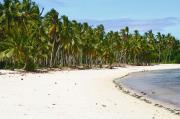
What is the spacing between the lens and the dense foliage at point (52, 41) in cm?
6500

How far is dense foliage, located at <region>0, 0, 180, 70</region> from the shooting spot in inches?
2559

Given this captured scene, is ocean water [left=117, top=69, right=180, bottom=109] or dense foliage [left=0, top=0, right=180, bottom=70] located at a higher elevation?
dense foliage [left=0, top=0, right=180, bottom=70]

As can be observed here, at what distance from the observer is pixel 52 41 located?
8894 centimetres

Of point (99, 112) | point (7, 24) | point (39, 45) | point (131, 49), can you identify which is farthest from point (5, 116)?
point (131, 49)

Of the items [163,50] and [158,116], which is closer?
[158,116]

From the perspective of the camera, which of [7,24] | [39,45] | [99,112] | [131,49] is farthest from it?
[131,49]

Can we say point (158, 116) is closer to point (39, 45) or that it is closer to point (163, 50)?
point (39, 45)

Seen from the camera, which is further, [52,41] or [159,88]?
[52,41]

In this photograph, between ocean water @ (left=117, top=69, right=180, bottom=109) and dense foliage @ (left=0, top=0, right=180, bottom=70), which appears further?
dense foliage @ (left=0, top=0, right=180, bottom=70)

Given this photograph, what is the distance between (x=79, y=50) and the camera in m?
99.9

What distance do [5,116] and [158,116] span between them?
21.9ft

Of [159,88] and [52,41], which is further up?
[52,41]

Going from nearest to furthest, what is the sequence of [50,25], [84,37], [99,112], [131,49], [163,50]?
1. [99,112]
2. [50,25]
3. [84,37]
4. [131,49]
5. [163,50]

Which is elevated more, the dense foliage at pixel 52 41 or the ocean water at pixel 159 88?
the dense foliage at pixel 52 41
